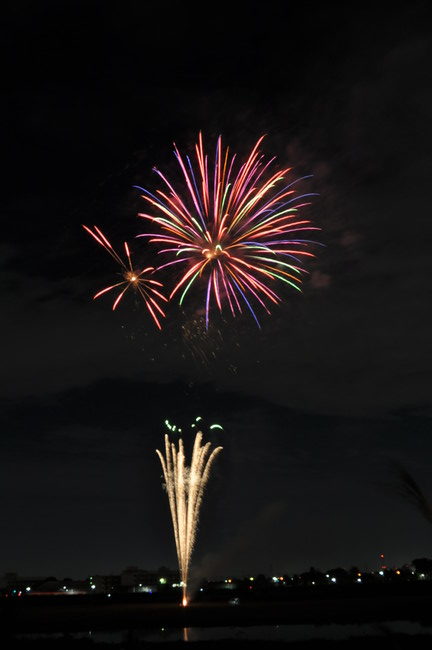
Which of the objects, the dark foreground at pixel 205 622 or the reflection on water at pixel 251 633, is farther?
the reflection on water at pixel 251 633

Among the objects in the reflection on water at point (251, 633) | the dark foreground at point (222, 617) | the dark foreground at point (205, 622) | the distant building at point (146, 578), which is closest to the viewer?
the dark foreground at point (205, 622)

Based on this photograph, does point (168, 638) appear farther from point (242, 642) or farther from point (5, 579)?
point (5, 579)

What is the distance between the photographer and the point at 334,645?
101ft

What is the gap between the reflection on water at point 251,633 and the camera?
37094 millimetres

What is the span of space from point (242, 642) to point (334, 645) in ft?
15.3

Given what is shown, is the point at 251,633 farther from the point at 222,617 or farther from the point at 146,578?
the point at 146,578

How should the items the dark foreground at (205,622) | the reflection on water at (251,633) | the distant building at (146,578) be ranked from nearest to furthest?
the dark foreground at (205,622), the reflection on water at (251,633), the distant building at (146,578)

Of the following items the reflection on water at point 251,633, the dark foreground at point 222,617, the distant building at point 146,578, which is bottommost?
the reflection on water at point 251,633

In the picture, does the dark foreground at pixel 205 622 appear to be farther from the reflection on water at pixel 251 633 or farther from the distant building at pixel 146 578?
the distant building at pixel 146 578

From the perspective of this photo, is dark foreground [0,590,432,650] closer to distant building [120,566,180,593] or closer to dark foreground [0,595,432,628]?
dark foreground [0,595,432,628]

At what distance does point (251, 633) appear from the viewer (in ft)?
129

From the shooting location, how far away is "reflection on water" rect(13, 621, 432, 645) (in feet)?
122

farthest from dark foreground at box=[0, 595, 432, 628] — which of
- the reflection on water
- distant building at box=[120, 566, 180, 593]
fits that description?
distant building at box=[120, 566, 180, 593]

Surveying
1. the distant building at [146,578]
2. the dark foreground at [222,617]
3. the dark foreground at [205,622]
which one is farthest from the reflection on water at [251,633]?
the distant building at [146,578]
